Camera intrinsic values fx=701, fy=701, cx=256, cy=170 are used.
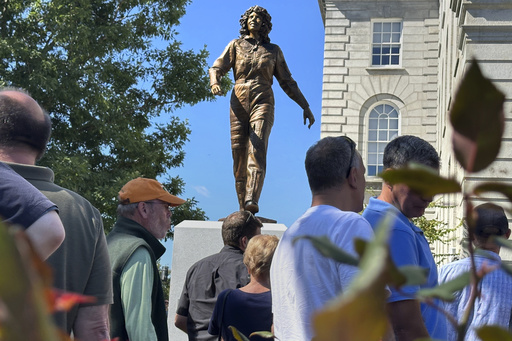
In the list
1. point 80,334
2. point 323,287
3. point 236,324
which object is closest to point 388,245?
point 323,287

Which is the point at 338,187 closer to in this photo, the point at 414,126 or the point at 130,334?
the point at 130,334

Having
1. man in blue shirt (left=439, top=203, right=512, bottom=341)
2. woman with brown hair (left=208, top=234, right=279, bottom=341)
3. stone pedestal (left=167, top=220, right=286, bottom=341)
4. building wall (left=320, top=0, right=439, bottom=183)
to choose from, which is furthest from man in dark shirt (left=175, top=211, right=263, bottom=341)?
building wall (left=320, top=0, right=439, bottom=183)

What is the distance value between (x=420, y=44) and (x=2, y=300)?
25.4 m

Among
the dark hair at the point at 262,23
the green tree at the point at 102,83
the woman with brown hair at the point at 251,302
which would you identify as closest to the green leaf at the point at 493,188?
the woman with brown hair at the point at 251,302

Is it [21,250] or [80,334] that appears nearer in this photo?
[21,250]

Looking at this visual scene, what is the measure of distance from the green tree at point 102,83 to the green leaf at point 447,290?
14.3 meters

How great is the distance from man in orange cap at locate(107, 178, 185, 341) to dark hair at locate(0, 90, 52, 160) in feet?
2.69

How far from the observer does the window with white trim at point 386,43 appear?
24.8 m

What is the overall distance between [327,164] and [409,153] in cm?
35

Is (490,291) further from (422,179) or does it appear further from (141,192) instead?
(422,179)

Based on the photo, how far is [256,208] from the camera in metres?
6.58

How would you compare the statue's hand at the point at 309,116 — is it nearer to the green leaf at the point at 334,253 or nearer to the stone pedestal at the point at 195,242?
the stone pedestal at the point at 195,242

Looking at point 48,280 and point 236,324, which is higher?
point 48,280

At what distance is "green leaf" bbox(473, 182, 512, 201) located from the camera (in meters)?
0.30
